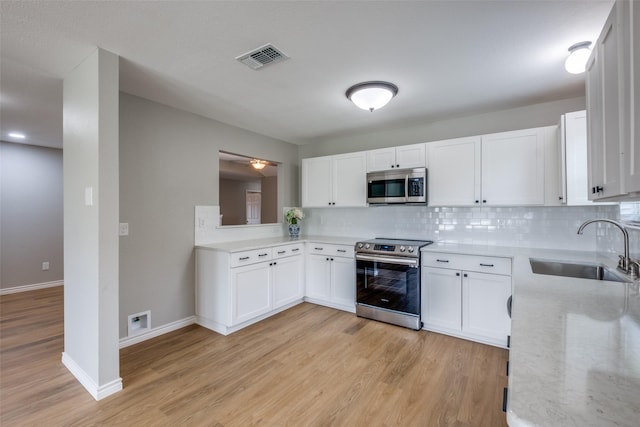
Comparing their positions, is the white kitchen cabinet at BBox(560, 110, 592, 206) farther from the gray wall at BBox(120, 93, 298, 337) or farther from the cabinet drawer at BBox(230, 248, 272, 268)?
the gray wall at BBox(120, 93, 298, 337)

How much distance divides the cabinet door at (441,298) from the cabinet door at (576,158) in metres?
1.20

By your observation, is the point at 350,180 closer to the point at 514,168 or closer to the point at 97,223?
the point at 514,168

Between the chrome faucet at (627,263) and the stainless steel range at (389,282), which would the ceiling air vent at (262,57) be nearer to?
the stainless steel range at (389,282)

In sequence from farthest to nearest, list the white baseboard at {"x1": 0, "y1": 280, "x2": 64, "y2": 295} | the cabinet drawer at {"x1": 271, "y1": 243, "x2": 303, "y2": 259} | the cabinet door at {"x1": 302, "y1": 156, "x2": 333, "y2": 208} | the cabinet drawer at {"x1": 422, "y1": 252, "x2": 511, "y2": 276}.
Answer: the white baseboard at {"x1": 0, "y1": 280, "x2": 64, "y2": 295} → the cabinet door at {"x1": 302, "y1": 156, "x2": 333, "y2": 208} → the cabinet drawer at {"x1": 271, "y1": 243, "x2": 303, "y2": 259} → the cabinet drawer at {"x1": 422, "y1": 252, "x2": 511, "y2": 276}

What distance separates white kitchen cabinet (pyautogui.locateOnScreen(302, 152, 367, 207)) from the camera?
156 inches

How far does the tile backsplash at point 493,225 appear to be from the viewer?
9.16 feet

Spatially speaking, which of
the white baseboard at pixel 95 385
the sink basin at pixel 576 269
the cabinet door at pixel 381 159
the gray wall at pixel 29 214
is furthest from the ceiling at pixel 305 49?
the white baseboard at pixel 95 385

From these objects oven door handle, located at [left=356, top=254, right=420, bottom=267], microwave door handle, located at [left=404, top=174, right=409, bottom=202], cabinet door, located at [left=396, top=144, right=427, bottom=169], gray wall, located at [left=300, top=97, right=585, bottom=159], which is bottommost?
oven door handle, located at [left=356, top=254, right=420, bottom=267]

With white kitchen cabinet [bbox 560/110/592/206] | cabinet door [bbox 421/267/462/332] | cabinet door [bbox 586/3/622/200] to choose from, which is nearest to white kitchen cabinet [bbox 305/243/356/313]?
cabinet door [bbox 421/267/462/332]

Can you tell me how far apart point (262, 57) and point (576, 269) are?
297cm

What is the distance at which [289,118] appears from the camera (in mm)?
3590

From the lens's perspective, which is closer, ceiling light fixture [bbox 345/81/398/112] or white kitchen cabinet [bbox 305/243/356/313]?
ceiling light fixture [bbox 345/81/398/112]

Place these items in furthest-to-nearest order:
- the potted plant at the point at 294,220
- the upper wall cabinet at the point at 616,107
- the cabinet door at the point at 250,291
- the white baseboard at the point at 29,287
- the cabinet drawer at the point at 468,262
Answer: the white baseboard at the point at 29,287 < the potted plant at the point at 294,220 < the cabinet door at the point at 250,291 < the cabinet drawer at the point at 468,262 < the upper wall cabinet at the point at 616,107

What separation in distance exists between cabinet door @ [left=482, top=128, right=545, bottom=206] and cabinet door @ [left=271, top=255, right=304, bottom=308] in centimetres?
243
